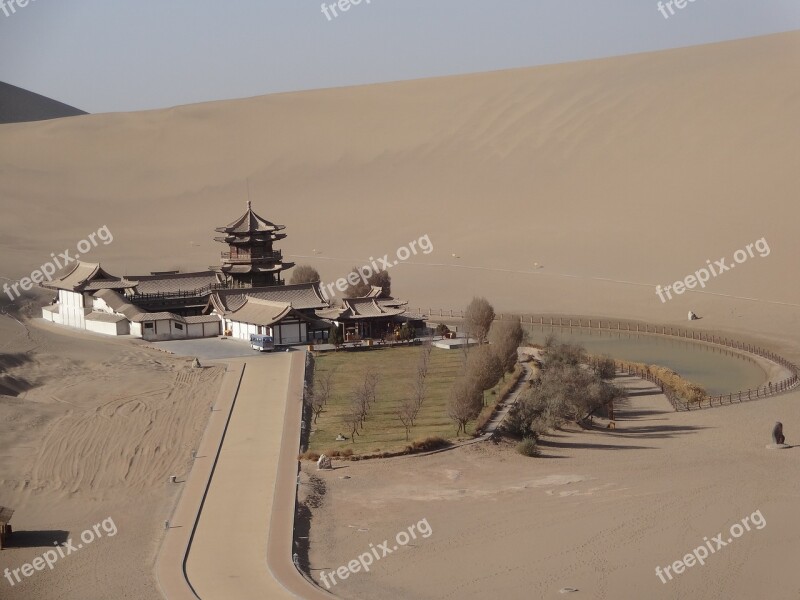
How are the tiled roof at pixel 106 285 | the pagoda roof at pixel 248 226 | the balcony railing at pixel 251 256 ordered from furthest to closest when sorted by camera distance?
the balcony railing at pixel 251 256 < the pagoda roof at pixel 248 226 < the tiled roof at pixel 106 285

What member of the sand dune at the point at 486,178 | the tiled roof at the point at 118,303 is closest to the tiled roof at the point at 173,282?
the tiled roof at the point at 118,303

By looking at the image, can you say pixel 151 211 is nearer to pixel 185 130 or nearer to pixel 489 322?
pixel 185 130

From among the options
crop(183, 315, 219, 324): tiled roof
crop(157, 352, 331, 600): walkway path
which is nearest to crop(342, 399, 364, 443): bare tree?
crop(157, 352, 331, 600): walkway path

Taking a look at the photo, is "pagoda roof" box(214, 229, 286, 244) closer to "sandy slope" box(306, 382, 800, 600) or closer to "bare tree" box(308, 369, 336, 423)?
"bare tree" box(308, 369, 336, 423)

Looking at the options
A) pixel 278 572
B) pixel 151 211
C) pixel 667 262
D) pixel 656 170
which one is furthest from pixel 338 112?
pixel 278 572

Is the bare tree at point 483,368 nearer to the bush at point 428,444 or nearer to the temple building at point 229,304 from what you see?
the bush at point 428,444

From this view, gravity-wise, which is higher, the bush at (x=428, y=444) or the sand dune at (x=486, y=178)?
the sand dune at (x=486, y=178)
